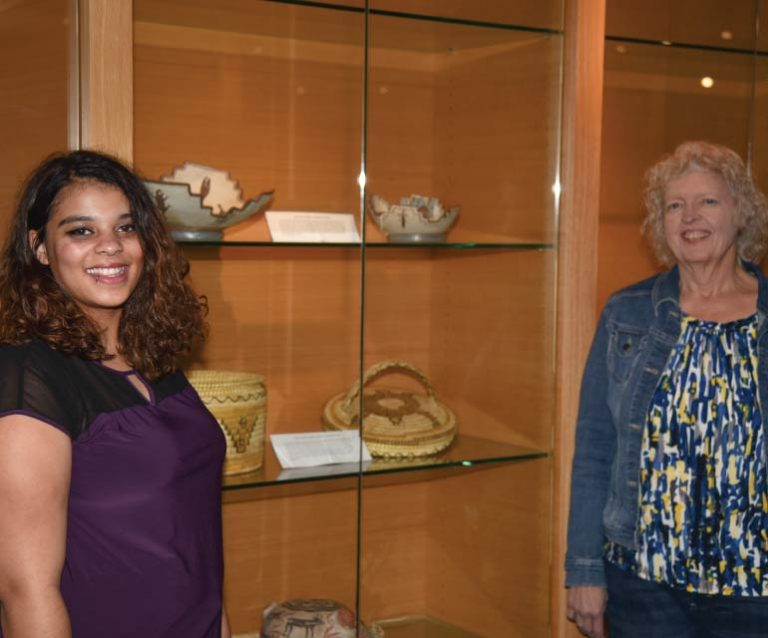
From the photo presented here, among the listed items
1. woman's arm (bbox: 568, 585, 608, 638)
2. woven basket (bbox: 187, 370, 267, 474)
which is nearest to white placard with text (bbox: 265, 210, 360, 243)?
woven basket (bbox: 187, 370, 267, 474)

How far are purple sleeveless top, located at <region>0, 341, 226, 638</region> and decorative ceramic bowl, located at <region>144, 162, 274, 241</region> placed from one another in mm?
485

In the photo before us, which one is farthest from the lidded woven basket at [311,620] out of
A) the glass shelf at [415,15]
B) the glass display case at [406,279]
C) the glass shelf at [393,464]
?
the glass shelf at [415,15]

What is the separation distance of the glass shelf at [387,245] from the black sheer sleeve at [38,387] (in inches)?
24.2

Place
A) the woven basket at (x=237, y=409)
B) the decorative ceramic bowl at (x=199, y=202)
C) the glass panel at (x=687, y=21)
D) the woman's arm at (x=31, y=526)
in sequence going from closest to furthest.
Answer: the woman's arm at (x=31, y=526) → the decorative ceramic bowl at (x=199, y=202) → the woven basket at (x=237, y=409) → the glass panel at (x=687, y=21)

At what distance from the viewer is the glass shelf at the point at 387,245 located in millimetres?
2256

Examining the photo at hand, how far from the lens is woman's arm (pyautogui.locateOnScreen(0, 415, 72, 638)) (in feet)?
4.90

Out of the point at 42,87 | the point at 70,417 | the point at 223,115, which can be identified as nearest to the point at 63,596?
the point at 70,417

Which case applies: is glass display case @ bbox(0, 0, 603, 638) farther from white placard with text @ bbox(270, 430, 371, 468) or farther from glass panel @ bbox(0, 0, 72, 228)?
glass panel @ bbox(0, 0, 72, 228)

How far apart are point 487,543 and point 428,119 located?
1048 millimetres

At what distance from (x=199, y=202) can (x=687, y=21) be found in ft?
4.83

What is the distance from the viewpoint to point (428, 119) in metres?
2.78

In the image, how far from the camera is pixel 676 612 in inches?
88.0

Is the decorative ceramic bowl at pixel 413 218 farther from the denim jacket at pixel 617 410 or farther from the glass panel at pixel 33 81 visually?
the glass panel at pixel 33 81

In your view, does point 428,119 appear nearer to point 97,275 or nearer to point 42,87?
point 42,87
